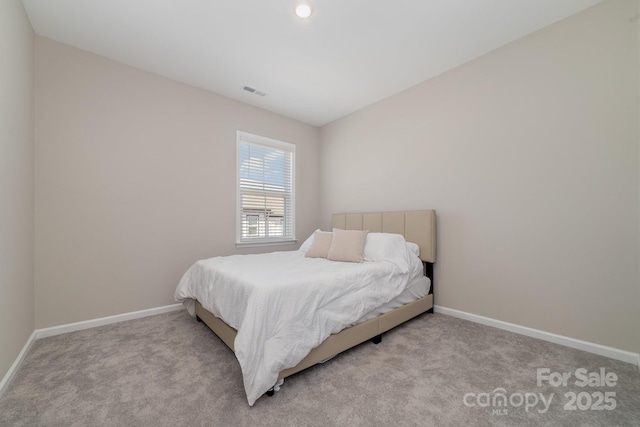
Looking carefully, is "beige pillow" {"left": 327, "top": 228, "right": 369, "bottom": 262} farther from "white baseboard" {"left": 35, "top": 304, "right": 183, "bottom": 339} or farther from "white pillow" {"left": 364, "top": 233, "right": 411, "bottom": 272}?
"white baseboard" {"left": 35, "top": 304, "right": 183, "bottom": 339}

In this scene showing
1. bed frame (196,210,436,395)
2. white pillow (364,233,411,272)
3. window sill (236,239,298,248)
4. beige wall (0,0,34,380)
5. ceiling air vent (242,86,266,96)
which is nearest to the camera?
beige wall (0,0,34,380)

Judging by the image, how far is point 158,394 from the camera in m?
1.54

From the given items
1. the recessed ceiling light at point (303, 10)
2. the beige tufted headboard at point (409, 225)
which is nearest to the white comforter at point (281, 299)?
the beige tufted headboard at point (409, 225)

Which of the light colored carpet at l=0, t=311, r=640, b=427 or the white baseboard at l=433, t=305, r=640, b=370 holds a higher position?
the white baseboard at l=433, t=305, r=640, b=370

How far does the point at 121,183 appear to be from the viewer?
107 inches

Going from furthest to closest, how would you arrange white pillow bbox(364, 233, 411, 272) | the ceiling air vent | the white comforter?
the ceiling air vent → white pillow bbox(364, 233, 411, 272) → the white comforter

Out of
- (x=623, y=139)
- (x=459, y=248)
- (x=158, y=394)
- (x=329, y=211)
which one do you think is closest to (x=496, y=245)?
(x=459, y=248)

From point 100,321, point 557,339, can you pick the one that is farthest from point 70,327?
point 557,339

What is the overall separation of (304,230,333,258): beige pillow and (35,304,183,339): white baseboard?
5.52 feet

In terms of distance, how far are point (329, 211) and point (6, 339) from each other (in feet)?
11.7

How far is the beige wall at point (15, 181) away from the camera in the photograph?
1.62 meters

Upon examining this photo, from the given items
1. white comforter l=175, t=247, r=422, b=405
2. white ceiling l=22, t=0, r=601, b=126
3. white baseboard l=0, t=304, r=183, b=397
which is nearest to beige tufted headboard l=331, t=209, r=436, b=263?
white comforter l=175, t=247, r=422, b=405

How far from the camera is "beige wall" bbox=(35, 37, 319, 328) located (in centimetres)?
238

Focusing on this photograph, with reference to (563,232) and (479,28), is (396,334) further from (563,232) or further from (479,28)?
(479,28)
